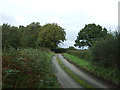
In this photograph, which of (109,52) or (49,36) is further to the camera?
(49,36)

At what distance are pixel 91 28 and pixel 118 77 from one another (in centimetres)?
5327

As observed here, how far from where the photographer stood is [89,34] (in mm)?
61438

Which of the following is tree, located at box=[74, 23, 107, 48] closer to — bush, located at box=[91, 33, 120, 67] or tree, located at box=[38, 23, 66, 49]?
tree, located at box=[38, 23, 66, 49]

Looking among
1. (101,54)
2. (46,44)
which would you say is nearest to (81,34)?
(46,44)

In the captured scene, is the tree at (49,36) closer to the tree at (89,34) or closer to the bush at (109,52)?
the tree at (89,34)

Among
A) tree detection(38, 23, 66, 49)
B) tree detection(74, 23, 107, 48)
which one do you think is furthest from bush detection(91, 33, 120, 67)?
tree detection(38, 23, 66, 49)

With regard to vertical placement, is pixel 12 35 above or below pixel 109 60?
above

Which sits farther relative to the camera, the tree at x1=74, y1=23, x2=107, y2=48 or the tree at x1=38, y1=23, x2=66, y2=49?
the tree at x1=38, y1=23, x2=66, y2=49

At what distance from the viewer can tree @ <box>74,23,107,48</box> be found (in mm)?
60438

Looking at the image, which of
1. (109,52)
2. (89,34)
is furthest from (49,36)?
(109,52)

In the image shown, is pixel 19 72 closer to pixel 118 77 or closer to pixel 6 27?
pixel 118 77

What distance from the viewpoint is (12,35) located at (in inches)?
1196

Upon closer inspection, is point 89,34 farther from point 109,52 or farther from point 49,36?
point 109,52

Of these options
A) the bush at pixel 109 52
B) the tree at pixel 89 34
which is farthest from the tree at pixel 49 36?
the bush at pixel 109 52
